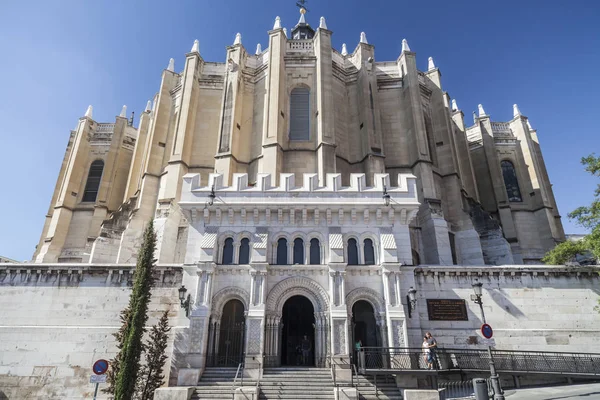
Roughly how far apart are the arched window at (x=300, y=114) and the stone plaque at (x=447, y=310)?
1409cm

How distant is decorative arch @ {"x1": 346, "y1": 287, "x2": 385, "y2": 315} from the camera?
48.4 feet

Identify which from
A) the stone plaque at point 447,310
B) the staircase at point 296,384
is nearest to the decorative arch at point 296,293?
the staircase at point 296,384

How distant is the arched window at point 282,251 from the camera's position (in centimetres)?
1566

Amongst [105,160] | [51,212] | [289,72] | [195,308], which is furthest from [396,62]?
[51,212]

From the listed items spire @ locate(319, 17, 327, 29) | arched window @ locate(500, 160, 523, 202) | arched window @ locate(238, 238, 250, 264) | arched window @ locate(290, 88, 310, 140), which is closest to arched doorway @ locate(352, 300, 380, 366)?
arched window @ locate(238, 238, 250, 264)

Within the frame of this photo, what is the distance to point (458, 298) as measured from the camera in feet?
50.2

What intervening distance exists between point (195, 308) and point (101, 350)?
4217 mm

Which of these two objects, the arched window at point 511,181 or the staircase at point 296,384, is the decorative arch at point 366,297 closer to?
the staircase at point 296,384

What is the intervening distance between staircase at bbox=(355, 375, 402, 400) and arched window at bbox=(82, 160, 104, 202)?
93.6ft

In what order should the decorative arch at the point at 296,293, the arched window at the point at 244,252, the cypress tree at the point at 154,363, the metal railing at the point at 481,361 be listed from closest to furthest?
the cypress tree at the point at 154,363 < the metal railing at the point at 481,361 < the decorative arch at the point at 296,293 < the arched window at the point at 244,252

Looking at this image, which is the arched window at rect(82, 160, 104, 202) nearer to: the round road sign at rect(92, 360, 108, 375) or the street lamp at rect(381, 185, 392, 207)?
the round road sign at rect(92, 360, 108, 375)

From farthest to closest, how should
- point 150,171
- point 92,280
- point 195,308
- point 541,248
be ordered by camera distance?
point 541,248
point 150,171
point 92,280
point 195,308

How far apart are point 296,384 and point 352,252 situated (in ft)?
19.0

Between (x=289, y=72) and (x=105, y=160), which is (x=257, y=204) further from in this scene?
(x=105, y=160)
